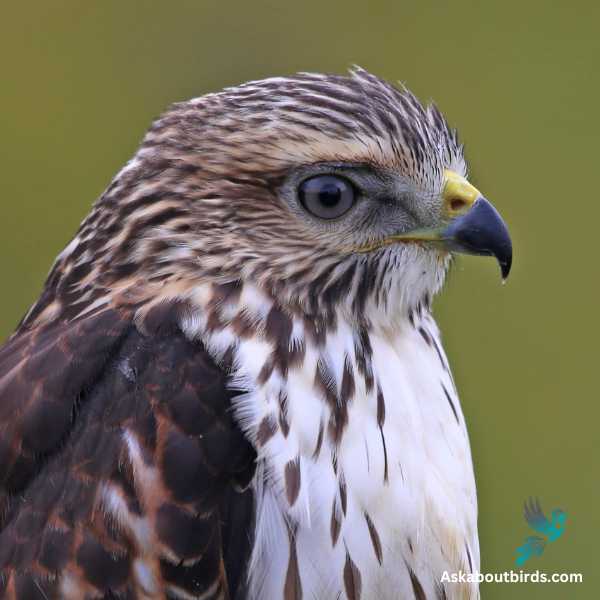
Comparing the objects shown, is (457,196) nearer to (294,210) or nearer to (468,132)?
(294,210)

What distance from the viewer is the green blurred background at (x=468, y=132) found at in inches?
262

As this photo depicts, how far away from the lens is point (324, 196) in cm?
322

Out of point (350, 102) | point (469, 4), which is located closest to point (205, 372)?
point (350, 102)

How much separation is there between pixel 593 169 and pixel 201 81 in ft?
6.47

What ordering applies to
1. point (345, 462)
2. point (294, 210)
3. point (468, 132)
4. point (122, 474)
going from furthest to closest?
point (468, 132)
point (294, 210)
point (345, 462)
point (122, 474)

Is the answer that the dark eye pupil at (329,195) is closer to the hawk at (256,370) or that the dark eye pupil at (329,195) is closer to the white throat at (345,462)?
the hawk at (256,370)

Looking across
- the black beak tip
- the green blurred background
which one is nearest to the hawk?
the black beak tip

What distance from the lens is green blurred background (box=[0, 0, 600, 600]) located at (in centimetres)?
666

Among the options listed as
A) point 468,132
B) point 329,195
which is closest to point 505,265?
point 329,195

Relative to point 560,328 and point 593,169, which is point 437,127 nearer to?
point 560,328

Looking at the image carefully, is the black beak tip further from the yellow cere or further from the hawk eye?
the hawk eye

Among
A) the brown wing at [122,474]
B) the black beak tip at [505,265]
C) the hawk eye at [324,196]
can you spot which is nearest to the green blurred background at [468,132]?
the black beak tip at [505,265]

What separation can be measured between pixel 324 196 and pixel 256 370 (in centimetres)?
42

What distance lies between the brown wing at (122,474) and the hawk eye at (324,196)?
1.31 feet
